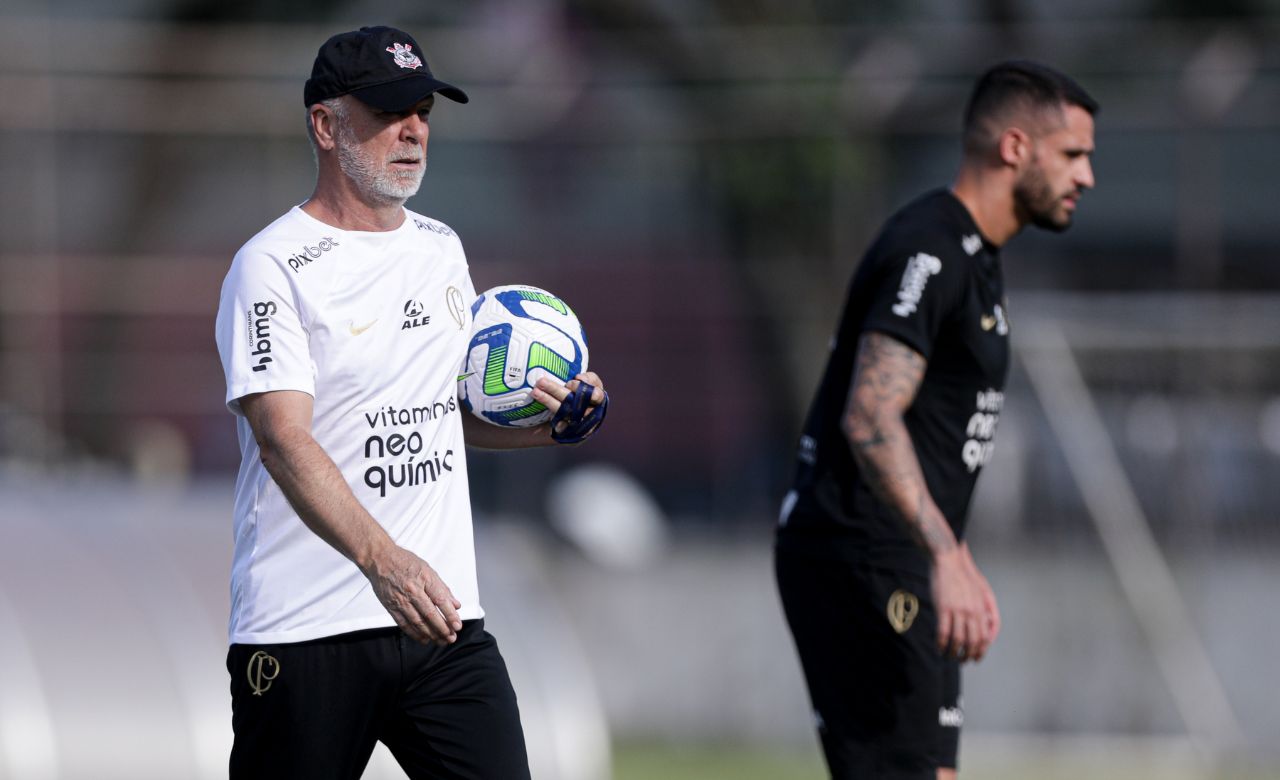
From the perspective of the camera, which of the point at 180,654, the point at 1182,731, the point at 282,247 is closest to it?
the point at 282,247

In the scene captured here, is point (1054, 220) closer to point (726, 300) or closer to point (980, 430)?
point (980, 430)

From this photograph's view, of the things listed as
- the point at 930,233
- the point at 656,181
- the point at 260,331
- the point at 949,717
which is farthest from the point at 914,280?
the point at 656,181

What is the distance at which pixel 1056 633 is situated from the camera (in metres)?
13.0

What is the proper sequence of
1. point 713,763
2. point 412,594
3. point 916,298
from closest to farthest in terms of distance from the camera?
point 412,594 → point 916,298 → point 713,763

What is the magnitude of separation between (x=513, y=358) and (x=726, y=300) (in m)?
11.9

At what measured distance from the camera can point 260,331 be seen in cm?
439

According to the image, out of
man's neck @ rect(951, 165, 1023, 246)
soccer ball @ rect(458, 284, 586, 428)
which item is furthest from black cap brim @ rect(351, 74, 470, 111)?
man's neck @ rect(951, 165, 1023, 246)

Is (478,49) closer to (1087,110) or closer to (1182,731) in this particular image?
(1182,731)

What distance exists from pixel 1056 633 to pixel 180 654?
6.90m

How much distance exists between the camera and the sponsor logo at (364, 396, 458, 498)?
4547mm

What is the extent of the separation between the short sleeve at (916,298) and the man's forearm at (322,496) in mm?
1857

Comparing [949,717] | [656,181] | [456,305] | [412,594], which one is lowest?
[949,717]

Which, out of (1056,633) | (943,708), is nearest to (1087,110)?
(943,708)

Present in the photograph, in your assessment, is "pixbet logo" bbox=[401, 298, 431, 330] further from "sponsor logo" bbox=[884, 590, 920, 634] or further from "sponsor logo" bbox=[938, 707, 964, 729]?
"sponsor logo" bbox=[938, 707, 964, 729]
